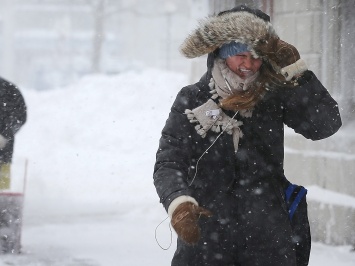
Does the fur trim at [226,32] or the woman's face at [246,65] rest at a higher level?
the fur trim at [226,32]

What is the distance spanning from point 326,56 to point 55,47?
145ft

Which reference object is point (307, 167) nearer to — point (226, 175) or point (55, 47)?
point (226, 175)

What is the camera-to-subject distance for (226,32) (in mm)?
3605

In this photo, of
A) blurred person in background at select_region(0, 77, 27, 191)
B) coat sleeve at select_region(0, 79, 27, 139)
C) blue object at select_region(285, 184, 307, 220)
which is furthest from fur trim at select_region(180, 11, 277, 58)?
coat sleeve at select_region(0, 79, 27, 139)

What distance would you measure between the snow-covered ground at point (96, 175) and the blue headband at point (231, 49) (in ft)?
12.4

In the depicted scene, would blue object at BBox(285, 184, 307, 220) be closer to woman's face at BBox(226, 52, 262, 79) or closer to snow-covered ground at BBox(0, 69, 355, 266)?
woman's face at BBox(226, 52, 262, 79)

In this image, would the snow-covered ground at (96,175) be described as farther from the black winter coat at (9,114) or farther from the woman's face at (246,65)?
the woman's face at (246,65)

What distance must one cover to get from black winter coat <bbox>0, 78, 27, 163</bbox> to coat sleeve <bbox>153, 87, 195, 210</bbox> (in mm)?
3667

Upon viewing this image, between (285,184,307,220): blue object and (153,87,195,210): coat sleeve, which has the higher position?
(153,87,195,210): coat sleeve

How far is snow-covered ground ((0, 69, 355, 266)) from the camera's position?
7691 millimetres

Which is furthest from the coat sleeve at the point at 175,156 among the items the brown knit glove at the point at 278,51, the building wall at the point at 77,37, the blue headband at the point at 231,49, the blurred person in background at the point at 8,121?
the building wall at the point at 77,37

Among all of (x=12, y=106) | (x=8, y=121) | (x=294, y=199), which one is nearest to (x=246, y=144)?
(x=294, y=199)

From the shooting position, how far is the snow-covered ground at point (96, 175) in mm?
7691

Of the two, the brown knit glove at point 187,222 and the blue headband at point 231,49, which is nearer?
the brown knit glove at point 187,222
